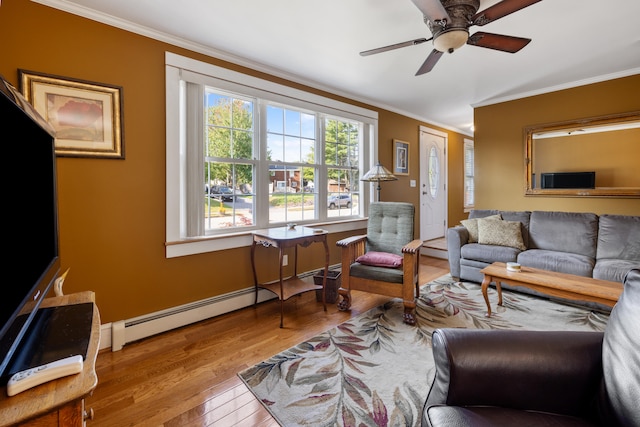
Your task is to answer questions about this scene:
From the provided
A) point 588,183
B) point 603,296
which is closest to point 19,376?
point 603,296

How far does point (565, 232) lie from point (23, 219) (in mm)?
4435

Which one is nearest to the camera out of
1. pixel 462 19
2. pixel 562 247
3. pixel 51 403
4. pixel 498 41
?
pixel 51 403

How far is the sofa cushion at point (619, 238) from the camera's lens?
2848 millimetres

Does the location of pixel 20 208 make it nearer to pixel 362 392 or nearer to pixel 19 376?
pixel 19 376

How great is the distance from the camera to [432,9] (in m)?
1.54

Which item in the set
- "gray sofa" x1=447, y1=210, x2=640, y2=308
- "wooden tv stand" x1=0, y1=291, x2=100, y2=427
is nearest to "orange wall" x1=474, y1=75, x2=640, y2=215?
"gray sofa" x1=447, y1=210, x2=640, y2=308

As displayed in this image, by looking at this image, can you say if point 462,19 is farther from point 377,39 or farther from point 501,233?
point 501,233

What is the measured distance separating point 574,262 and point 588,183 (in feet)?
4.70

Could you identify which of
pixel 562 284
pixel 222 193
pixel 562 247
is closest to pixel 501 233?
pixel 562 247

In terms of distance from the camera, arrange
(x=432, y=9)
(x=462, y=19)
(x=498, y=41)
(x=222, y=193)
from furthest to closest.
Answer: (x=222, y=193) → (x=498, y=41) → (x=462, y=19) → (x=432, y=9)

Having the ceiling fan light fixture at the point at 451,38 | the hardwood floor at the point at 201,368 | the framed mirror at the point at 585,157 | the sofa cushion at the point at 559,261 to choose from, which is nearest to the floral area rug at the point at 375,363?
the hardwood floor at the point at 201,368

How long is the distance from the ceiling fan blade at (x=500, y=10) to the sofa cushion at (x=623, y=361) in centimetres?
141

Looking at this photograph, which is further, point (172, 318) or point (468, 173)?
point (468, 173)

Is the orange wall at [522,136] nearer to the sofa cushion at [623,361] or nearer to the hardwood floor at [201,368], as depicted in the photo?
the hardwood floor at [201,368]
